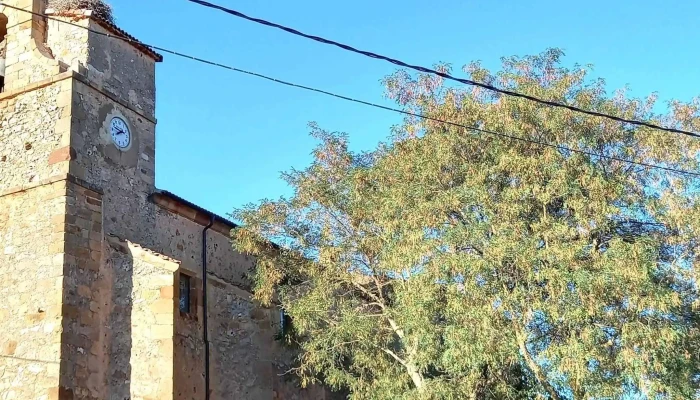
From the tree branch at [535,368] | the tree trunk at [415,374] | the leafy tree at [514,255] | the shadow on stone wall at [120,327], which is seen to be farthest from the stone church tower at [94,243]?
the tree branch at [535,368]

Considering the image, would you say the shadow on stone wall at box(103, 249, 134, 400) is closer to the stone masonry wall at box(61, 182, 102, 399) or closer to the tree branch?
the stone masonry wall at box(61, 182, 102, 399)

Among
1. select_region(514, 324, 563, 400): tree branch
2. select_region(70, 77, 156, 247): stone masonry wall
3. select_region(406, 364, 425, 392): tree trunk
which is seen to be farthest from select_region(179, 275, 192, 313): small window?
select_region(514, 324, 563, 400): tree branch

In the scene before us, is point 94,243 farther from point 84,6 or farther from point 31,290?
point 84,6

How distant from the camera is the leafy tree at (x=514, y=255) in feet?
41.1

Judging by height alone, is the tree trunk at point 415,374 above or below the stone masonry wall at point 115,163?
below

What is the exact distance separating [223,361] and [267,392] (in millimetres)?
1505

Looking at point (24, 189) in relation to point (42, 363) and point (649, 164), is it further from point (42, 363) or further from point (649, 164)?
point (649, 164)

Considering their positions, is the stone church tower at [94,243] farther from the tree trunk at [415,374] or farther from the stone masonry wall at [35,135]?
the tree trunk at [415,374]

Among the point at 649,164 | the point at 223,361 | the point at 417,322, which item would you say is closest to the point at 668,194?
A: the point at 649,164

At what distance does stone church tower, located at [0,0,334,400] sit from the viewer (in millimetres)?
14062

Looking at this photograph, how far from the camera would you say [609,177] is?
550 inches

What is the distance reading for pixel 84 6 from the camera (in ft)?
53.9

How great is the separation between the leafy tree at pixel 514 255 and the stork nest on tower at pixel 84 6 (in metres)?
5.75

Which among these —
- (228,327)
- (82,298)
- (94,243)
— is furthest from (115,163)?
(228,327)
